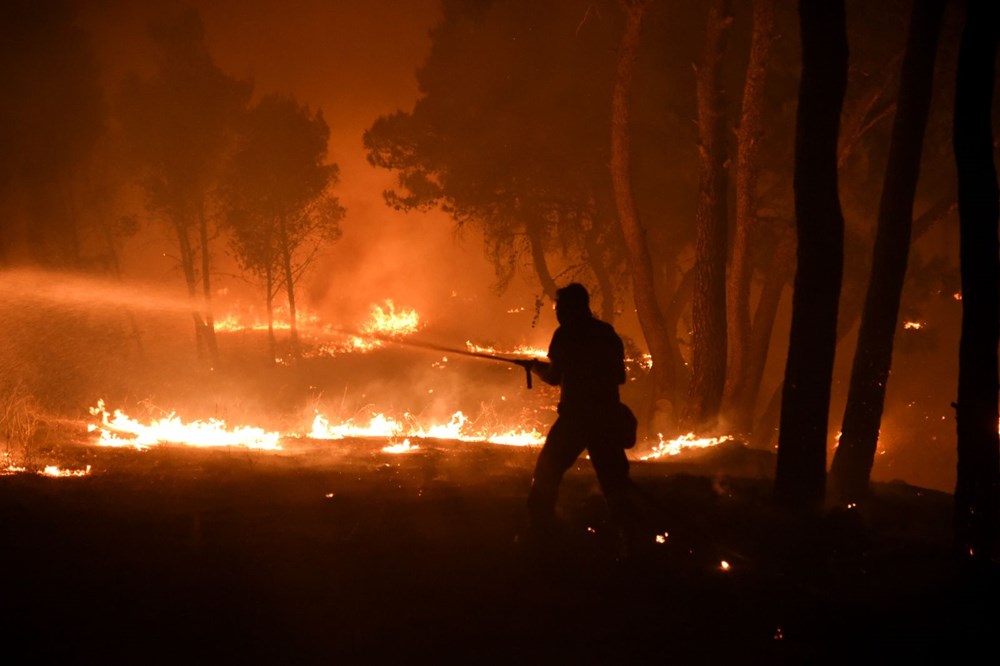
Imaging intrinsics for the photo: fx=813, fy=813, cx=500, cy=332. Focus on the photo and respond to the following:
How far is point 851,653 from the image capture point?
17.4 ft

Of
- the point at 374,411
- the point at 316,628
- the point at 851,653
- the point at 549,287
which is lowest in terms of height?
the point at 851,653

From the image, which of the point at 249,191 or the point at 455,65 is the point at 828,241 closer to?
the point at 455,65

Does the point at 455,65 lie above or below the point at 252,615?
above

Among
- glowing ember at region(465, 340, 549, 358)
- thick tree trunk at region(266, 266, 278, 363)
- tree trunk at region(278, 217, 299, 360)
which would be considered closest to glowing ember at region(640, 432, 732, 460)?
tree trunk at region(278, 217, 299, 360)

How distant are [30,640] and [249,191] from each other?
22.7 m

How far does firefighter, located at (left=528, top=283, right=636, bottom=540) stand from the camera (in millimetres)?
6629

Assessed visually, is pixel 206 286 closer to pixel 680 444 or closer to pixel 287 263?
pixel 287 263

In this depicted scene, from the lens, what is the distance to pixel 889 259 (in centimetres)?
1025

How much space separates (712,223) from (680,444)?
419cm

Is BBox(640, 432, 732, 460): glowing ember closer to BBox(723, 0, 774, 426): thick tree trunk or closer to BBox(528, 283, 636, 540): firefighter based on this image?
BBox(723, 0, 774, 426): thick tree trunk

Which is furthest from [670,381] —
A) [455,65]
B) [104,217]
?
[104,217]

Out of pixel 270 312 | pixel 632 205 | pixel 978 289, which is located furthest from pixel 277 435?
pixel 270 312

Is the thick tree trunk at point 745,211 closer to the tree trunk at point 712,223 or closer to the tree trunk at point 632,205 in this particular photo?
the tree trunk at point 712,223

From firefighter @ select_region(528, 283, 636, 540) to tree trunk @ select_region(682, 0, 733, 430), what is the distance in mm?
8952
